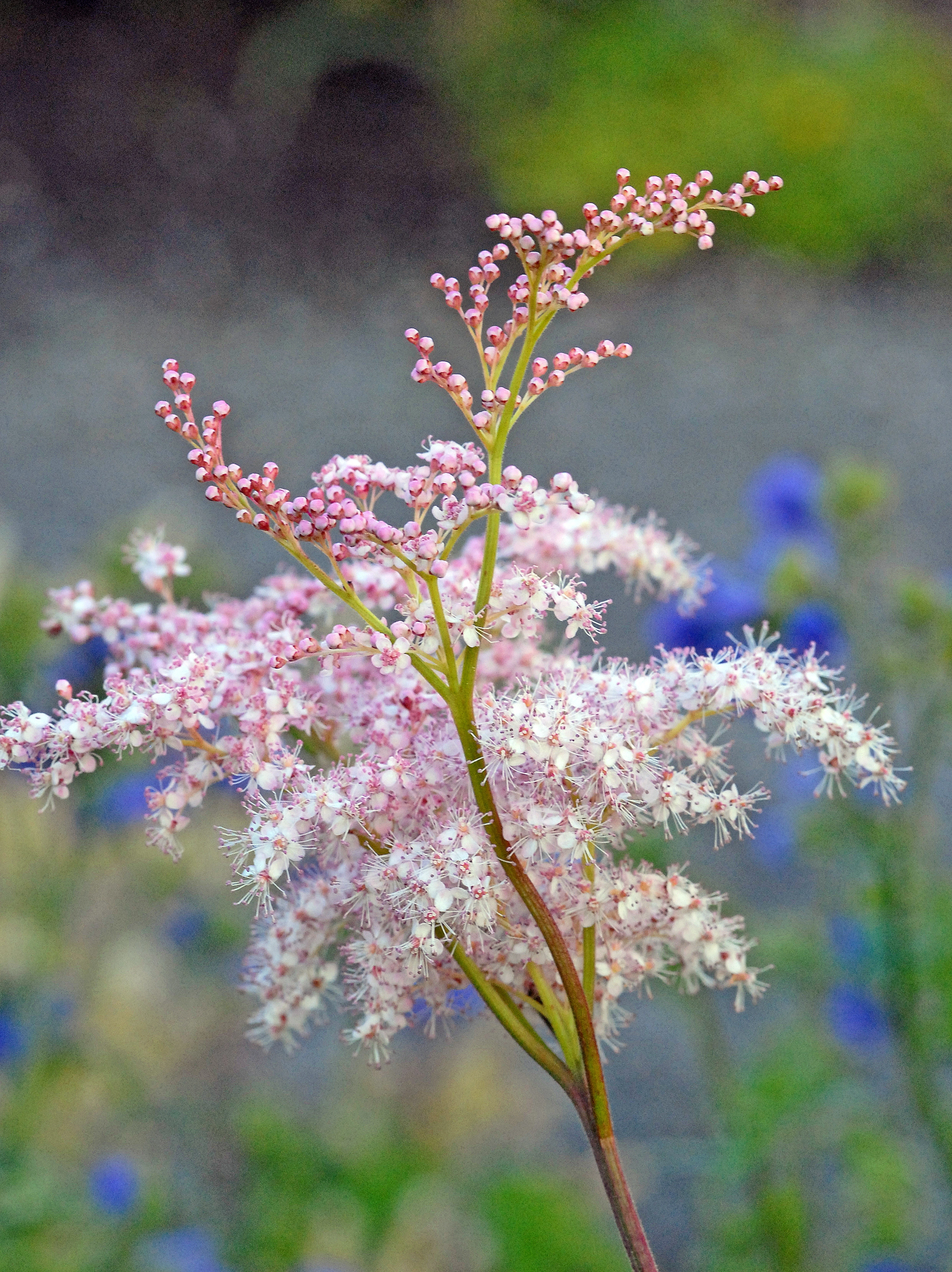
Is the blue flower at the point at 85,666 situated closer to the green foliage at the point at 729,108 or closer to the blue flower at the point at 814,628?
the blue flower at the point at 814,628

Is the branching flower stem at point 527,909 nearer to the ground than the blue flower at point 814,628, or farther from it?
nearer to the ground

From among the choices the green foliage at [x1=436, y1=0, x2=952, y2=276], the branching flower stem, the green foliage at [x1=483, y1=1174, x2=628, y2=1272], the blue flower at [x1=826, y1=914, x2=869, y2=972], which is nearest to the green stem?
the branching flower stem


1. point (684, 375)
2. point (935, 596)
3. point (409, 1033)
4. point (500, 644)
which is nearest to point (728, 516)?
point (684, 375)

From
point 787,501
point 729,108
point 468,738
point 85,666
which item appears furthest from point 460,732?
point 729,108

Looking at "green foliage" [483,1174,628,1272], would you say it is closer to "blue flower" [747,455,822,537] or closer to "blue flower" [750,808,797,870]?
"blue flower" [750,808,797,870]

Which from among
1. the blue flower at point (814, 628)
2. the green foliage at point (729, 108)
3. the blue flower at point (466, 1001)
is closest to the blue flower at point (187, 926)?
the blue flower at point (814, 628)

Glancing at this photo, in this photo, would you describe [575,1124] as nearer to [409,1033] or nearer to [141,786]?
[409,1033]

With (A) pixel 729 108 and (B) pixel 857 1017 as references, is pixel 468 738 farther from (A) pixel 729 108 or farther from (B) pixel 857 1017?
(A) pixel 729 108
